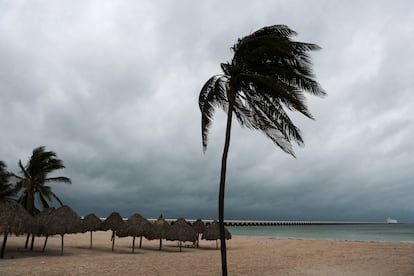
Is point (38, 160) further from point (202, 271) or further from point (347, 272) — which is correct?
point (347, 272)

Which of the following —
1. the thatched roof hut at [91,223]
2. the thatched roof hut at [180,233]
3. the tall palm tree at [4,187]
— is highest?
the tall palm tree at [4,187]

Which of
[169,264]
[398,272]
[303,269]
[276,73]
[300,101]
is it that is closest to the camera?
[300,101]

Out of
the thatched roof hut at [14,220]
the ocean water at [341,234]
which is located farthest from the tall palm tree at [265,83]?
the ocean water at [341,234]

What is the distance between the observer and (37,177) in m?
22.9

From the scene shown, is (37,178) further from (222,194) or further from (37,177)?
(222,194)

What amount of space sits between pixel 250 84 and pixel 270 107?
0.76 m

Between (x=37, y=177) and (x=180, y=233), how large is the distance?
1036cm

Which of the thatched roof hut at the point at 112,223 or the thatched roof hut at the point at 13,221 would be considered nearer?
the thatched roof hut at the point at 13,221

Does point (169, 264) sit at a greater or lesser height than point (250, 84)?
lesser

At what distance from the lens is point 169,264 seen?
1470cm

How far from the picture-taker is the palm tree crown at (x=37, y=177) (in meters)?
22.2

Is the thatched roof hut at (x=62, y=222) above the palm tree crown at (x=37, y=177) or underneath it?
underneath

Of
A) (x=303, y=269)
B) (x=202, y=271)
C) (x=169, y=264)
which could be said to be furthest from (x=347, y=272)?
(x=169, y=264)

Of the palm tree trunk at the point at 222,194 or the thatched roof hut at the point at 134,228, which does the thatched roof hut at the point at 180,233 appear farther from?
the palm tree trunk at the point at 222,194
